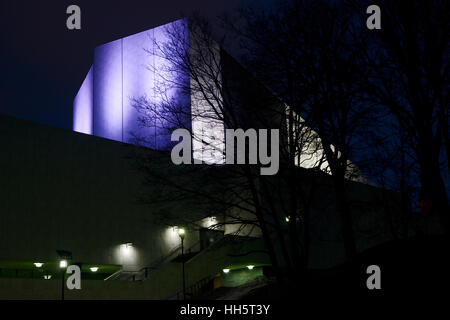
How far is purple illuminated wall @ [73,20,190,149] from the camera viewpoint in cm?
4916

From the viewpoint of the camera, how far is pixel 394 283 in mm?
10844

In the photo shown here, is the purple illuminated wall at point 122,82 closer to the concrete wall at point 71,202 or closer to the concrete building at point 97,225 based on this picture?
the concrete building at point 97,225

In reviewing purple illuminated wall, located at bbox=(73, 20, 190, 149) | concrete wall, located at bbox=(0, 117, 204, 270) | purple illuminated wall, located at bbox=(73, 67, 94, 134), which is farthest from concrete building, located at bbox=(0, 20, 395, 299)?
purple illuminated wall, located at bbox=(73, 67, 94, 134)

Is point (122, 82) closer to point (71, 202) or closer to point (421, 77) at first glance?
point (71, 202)

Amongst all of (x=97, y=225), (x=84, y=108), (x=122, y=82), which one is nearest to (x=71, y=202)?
(x=97, y=225)

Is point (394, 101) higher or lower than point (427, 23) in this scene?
lower

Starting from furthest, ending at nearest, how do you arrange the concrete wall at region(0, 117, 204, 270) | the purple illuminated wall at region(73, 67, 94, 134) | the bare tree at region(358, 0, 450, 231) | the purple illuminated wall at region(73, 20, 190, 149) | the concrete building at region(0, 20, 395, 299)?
the purple illuminated wall at region(73, 67, 94, 134) < the purple illuminated wall at region(73, 20, 190, 149) < the concrete wall at region(0, 117, 204, 270) < the concrete building at region(0, 20, 395, 299) < the bare tree at region(358, 0, 450, 231)

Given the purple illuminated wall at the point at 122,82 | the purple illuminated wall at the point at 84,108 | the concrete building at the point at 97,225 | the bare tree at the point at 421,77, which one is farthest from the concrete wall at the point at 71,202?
the bare tree at the point at 421,77

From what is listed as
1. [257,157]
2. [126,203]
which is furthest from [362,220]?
[257,157]

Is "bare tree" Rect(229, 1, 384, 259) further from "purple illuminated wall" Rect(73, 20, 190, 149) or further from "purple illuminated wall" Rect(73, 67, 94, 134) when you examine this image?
"purple illuminated wall" Rect(73, 67, 94, 134)

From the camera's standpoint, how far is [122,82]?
51.2 metres

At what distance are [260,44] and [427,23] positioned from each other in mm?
4857

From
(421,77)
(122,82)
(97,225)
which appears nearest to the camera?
(421,77)
